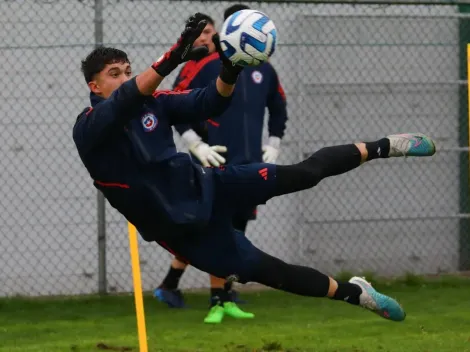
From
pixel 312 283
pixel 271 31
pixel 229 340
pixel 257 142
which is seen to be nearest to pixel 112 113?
pixel 271 31

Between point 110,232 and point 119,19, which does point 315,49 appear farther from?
point 110,232

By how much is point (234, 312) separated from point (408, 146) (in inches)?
104

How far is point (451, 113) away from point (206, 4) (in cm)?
265

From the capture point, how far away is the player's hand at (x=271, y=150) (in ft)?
28.9

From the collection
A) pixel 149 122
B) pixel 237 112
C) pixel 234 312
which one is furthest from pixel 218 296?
pixel 149 122

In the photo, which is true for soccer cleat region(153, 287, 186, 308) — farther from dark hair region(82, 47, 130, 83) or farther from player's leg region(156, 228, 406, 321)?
dark hair region(82, 47, 130, 83)

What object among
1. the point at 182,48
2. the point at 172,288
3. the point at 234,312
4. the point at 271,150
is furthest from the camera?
the point at 172,288

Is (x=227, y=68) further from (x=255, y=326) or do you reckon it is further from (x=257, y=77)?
(x=257, y=77)

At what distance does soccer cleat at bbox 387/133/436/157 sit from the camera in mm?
6293

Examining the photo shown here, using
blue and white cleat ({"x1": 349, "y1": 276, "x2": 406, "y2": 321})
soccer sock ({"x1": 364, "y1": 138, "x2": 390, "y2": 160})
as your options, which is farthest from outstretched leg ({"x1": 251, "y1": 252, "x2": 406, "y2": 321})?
soccer sock ({"x1": 364, "y1": 138, "x2": 390, "y2": 160})

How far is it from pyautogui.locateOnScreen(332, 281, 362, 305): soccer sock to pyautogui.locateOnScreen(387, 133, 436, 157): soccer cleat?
78 cm

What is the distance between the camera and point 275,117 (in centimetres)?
895

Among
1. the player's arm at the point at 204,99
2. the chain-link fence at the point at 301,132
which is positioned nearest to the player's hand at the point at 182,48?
the player's arm at the point at 204,99

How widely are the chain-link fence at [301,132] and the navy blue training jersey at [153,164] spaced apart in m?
3.79
